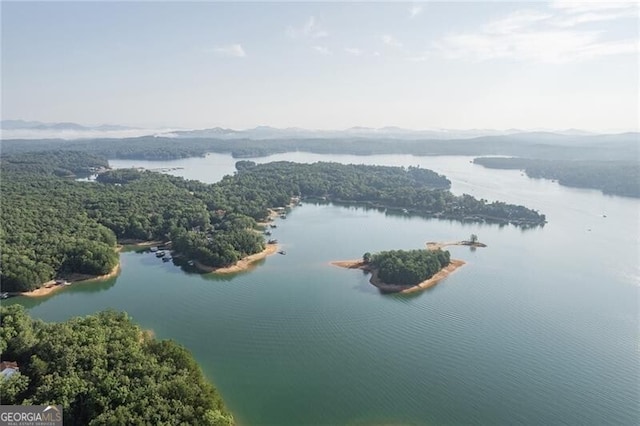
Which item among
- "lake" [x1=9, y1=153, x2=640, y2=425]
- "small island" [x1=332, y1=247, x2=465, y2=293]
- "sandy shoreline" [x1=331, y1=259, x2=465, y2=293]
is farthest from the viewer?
"small island" [x1=332, y1=247, x2=465, y2=293]

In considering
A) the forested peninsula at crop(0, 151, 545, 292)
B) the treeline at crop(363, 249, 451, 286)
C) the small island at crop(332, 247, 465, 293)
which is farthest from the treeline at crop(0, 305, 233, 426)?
the treeline at crop(363, 249, 451, 286)

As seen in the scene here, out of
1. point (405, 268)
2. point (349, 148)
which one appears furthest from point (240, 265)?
point (349, 148)

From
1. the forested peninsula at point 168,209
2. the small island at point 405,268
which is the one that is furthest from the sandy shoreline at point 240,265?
the small island at point 405,268

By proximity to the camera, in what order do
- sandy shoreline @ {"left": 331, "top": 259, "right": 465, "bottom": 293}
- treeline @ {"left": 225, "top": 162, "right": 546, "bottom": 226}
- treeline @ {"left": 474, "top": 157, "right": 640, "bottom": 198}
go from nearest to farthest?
1. sandy shoreline @ {"left": 331, "top": 259, "right": 465, "bottom": 293}
2. treeline @ {"left": 225, "top": 162, "right": 546, "bottom": 226}
3. treeline @ {"left": 474, "top": 157, "right": 640, "bottom": 198}

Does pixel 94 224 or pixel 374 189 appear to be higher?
pixel 374 189

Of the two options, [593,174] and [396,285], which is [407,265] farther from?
[593,174]

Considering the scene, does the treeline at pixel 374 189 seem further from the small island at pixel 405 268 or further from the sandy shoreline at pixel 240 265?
the small island at pixel 405 268

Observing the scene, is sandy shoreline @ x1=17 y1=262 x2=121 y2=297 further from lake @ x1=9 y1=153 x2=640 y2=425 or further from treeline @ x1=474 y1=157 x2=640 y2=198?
treeline @ x1=474 y1=157 x2=640 y2=198

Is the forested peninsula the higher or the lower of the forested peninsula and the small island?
the higher
